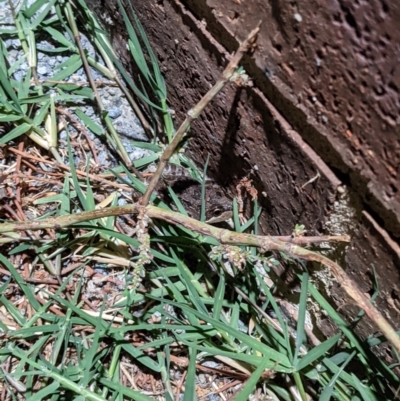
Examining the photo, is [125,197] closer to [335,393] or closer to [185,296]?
[185,296]

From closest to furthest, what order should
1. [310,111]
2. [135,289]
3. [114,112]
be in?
[310,111]
[135,289]
[114,112]

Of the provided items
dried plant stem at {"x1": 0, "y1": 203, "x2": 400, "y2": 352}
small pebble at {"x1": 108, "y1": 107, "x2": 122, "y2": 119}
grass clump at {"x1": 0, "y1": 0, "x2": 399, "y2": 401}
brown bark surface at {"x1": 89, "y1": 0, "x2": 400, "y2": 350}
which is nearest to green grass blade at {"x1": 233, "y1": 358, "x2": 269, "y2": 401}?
grass clump at {"x1": 0, "y1": 0, "x2": 399, "y2": 401}

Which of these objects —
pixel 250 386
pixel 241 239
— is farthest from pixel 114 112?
pixel 250 386

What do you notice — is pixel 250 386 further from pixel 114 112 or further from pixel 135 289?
A: pixel 114 112

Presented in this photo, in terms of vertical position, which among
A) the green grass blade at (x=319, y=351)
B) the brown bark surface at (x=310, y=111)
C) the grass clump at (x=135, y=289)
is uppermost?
the brown bark surface at (x=310, y=111)

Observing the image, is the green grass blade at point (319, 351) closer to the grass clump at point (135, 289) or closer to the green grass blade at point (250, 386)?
the grass clump at point (135, 289)


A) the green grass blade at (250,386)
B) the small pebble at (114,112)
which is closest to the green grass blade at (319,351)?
the green grass blade at (250,386)

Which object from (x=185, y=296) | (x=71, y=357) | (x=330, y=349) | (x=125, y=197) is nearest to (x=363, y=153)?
(x=330, y=349)

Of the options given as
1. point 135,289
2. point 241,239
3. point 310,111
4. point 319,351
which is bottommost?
point 135,289
